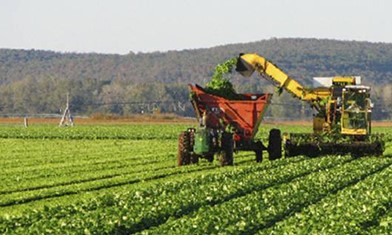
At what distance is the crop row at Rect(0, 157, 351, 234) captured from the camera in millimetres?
16453

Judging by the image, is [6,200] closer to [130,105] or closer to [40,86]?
[130,105]

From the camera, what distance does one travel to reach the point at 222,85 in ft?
115

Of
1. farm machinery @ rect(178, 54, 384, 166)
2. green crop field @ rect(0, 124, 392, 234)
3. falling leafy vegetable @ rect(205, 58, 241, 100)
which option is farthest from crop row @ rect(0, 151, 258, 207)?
falling leafy vegetable @ rect(205, 58, 241, 100)

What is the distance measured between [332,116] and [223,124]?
5.16 m

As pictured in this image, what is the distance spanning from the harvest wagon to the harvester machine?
2.21 metres

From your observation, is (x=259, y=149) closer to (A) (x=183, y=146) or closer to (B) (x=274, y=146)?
(B) (x=274, y=146)

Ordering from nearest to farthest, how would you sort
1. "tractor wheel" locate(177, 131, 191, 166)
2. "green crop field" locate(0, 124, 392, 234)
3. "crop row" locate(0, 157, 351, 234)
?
"green crop field" locate(0, 124, 392, 234), "crop row" locate(0, 157, 351, 234), "tractor wheel" locate(177, 131, 191, 166)

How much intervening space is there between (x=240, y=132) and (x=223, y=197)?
1298cm

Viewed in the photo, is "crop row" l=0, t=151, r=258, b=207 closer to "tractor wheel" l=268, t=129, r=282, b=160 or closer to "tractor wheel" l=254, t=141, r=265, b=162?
"tractor wheel" l=254, t=141, r=265, b=162

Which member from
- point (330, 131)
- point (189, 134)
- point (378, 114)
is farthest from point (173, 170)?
point (378, 114)

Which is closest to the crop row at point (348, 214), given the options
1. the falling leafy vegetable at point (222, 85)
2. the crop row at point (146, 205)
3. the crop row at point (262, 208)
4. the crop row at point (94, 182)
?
the crop row at point (262, 208)

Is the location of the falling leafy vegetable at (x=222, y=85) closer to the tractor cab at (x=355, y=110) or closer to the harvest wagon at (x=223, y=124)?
the harvest wagon at (x=223, y=124)

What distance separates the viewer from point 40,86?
172750mm

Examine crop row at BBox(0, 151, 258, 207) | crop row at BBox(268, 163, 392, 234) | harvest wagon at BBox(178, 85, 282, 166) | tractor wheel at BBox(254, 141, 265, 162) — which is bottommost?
crop row at BBox(0, 151, 258, 207)
